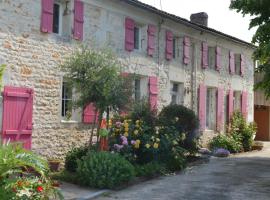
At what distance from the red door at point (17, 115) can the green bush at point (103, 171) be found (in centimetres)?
184

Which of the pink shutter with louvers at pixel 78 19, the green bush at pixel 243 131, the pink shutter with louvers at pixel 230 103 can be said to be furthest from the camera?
the pink shutter with louvers at pixel 230 103

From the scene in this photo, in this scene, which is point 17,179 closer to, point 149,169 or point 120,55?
point 149,169

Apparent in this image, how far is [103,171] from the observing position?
10.8 metres

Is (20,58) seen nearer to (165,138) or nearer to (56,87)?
(56,87)

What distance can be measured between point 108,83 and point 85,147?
7.36ft

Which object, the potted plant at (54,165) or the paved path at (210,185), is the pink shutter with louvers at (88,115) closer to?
the potted plant at (54,165)

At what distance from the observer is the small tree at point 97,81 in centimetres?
1170

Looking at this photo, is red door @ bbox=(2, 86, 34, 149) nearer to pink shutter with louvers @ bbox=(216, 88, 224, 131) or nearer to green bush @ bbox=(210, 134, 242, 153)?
green bush @ bbox=(210, 134, 242, 153)

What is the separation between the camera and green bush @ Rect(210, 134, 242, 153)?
767 inches

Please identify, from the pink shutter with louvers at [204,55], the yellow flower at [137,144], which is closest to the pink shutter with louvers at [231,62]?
the pink shutter with louvers at [204,55]

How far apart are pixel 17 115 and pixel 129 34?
5.45 m

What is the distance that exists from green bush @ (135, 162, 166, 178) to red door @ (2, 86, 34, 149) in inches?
114

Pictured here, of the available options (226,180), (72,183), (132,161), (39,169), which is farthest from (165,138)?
(39,169)

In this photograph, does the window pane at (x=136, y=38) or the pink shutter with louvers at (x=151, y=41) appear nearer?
the window pane at (x=136, y=38)
